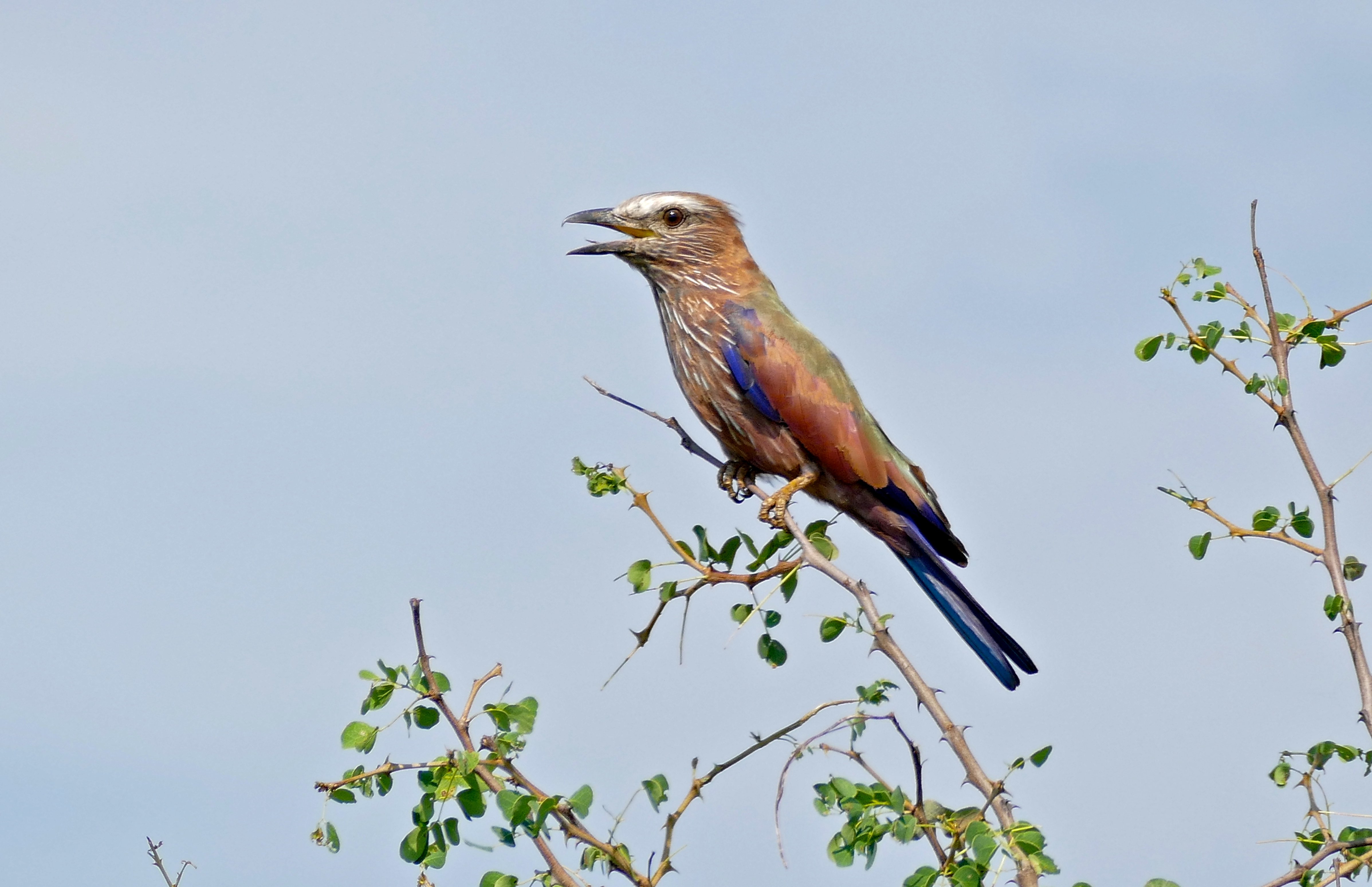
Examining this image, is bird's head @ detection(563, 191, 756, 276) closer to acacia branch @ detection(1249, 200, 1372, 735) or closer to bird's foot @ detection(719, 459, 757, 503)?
bird's foot @ detection(719, 459, 757, 503)

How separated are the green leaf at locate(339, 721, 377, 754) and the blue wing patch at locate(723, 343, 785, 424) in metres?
3.42

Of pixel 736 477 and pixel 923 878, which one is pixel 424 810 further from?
pixel 736 477

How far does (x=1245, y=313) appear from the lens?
4.21 meters

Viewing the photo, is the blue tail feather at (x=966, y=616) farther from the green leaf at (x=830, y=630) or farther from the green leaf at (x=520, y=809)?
the green leaf at (x=520, y=809)

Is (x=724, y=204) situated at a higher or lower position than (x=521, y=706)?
higher

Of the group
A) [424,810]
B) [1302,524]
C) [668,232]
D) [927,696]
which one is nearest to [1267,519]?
[1302,524]

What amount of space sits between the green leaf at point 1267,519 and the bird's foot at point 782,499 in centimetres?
225

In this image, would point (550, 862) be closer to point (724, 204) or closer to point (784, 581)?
point (784, 581)

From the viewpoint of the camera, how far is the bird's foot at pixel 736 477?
267 inches

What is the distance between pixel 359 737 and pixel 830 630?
133cm

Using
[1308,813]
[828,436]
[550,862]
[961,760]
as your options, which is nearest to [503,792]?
[550,862]

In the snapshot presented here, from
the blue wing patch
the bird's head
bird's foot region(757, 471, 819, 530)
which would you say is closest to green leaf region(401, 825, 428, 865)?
bird's foot region(757, 471, 819, 530)

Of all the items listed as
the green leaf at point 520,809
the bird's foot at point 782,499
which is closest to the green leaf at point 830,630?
the green leaf at point 520,809

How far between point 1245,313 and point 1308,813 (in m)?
1.53
